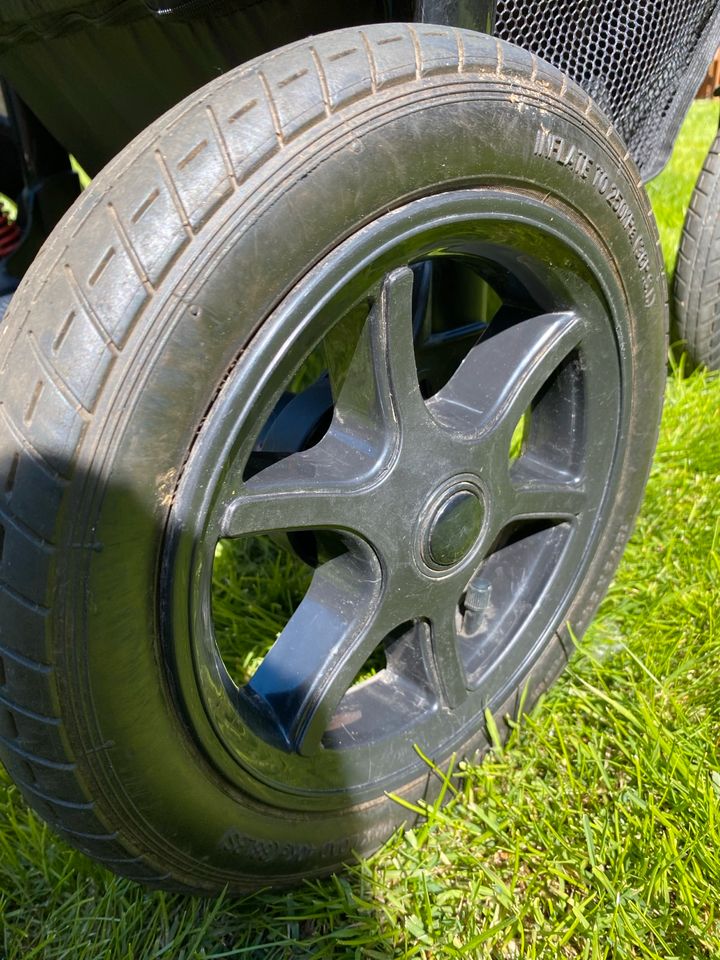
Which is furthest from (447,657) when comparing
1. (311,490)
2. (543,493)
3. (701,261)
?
(701,261)

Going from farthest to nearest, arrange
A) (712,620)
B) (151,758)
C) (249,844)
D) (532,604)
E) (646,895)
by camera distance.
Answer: (712,620)
(532,604)
(646,895)
(249,844)
(151,758)

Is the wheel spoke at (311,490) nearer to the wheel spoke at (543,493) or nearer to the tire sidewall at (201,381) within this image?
the tire sidewall at (201,381)

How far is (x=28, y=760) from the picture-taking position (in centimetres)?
91

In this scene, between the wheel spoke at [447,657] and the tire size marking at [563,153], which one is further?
the wheel spoke at [447,657]

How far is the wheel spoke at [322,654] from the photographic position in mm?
1149

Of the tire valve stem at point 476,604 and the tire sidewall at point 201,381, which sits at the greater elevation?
the tire sidewall at point 201,381

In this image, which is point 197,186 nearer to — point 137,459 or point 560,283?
point 137,459

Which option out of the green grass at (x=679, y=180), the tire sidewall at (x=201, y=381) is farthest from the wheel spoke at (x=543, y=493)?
the green grass at (x=679, y=180)

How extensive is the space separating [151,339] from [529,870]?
100 centimetres

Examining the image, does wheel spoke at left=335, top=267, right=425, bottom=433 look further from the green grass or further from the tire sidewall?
the green grass

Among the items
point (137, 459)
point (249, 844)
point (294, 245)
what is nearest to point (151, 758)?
point (249, 844)

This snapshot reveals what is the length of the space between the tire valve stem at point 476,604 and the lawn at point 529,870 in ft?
0.62

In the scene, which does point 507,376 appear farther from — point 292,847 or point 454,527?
point 292,847

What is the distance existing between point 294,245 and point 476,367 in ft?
1.59
